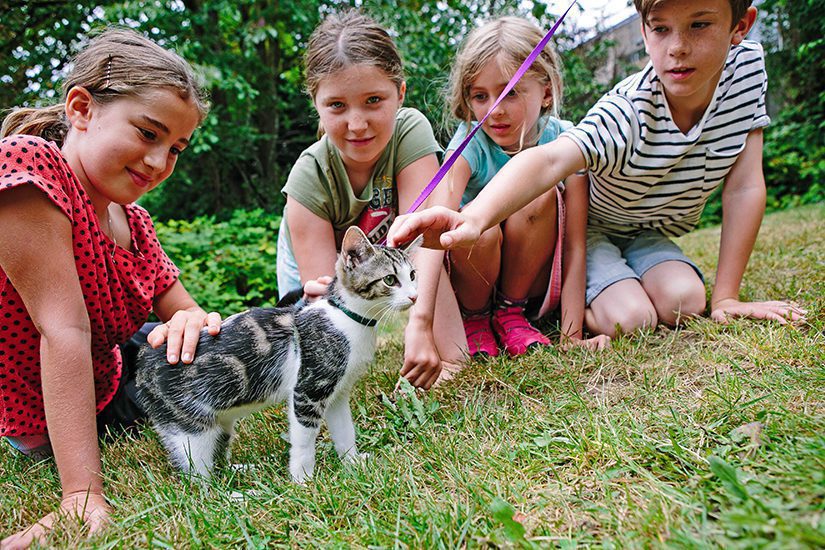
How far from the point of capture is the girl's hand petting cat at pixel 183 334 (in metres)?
1.87

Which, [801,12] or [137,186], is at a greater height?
[801,12]

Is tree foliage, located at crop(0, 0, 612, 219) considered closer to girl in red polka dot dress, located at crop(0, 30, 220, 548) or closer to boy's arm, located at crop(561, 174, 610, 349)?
boy's arm, located at crop(561, 174, 610, 349)

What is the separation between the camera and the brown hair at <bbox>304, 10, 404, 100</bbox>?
2.45 m

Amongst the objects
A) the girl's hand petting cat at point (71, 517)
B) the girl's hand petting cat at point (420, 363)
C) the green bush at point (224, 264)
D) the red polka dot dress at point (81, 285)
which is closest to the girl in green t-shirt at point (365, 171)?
the girl's hand petting cat at point (420, 363)

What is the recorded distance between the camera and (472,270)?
2871 mm

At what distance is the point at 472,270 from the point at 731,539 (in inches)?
76.2

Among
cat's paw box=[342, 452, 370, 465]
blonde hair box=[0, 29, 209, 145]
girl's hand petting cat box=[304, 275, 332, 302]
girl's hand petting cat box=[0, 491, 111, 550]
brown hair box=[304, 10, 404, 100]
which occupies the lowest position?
girl's hand petting cat box=[0, 491, 111, 550]

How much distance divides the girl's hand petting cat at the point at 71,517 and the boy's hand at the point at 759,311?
2512 millimetres

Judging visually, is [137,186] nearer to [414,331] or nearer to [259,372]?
[259,372]

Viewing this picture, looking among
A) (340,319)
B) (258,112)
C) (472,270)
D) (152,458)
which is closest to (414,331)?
(340,319)

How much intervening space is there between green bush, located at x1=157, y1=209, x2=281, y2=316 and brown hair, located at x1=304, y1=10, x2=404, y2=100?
9.19 feet

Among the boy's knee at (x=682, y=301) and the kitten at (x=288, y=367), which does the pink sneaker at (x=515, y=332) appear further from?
the kitten at (x=288, y=367)

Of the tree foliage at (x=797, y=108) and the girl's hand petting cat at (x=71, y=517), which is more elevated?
the tree foliage at (x=797, y=108)

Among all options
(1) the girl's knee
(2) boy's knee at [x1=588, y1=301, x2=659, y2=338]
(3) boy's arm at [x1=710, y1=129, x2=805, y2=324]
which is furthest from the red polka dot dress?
(3) boy's arm at [x1=710, y1=129, x2=805, y2=324]
